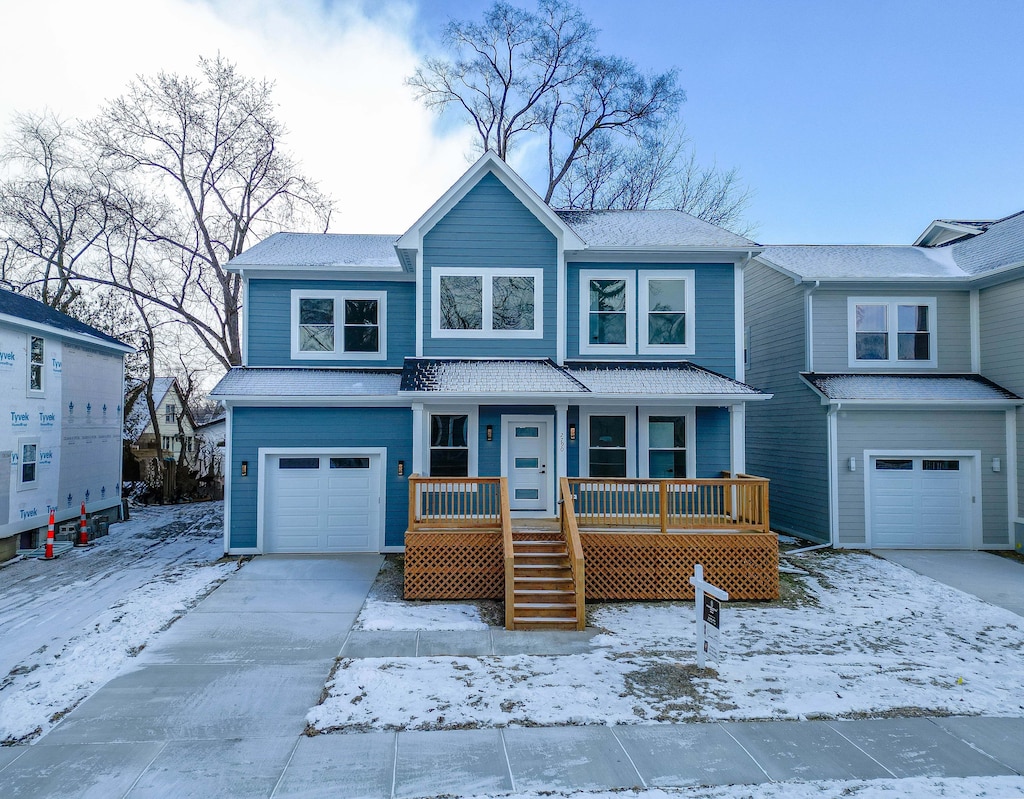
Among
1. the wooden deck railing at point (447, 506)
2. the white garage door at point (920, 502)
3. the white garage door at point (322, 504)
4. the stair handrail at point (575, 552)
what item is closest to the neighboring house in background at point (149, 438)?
the white garage door at point (322, 504)

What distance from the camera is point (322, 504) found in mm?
12188

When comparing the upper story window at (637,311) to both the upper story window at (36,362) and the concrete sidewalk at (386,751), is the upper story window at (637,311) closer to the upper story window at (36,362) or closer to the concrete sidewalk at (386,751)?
the concrete sidewalk at (386,751)

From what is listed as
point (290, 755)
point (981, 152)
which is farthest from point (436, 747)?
point (981, 152)

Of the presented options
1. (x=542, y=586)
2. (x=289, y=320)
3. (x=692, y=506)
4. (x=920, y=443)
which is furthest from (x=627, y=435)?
(x=289, y=320)

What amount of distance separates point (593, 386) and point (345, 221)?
17146 mm

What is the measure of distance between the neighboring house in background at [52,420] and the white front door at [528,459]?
1041cm

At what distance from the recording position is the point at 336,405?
11984 millimetres

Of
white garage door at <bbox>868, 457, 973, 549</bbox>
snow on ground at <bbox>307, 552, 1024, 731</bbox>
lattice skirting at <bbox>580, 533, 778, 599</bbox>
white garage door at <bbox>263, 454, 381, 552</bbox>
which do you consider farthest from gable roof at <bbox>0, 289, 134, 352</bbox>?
white garage door at <bbox>868, 457, 973, 549</bbox>

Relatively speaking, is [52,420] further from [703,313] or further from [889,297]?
[889,297]

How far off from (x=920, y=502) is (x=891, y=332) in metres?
3.84

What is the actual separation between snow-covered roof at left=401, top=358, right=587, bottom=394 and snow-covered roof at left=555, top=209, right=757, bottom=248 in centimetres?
284

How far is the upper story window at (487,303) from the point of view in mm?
11547

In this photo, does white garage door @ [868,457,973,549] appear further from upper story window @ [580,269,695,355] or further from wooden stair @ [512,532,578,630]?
wooden stair @ [512,532,578,630]

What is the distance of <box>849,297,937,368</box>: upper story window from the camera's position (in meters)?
13.7
